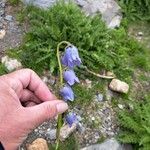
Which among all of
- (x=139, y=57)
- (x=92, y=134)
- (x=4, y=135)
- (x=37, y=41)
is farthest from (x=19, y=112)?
(x=139, y=57)

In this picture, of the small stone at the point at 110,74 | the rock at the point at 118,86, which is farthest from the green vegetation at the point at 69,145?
the small stone at the point at 110,74

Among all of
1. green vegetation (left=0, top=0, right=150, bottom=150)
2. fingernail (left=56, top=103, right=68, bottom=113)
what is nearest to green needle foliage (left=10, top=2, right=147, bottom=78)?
green vegetation (left=0, top=0, right=150, bottom=150)

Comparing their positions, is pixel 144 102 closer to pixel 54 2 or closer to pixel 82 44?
pixel 82 44

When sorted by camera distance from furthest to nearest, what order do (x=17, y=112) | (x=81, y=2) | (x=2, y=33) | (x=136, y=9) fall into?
(x=136, y=9) → (x=81, y=2) → (x=2, y=33) → (x=17, y=112)

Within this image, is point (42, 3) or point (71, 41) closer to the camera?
point (71, 41)

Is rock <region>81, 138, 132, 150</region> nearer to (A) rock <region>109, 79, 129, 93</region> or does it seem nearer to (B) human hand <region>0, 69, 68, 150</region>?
(A) rock <region>109, 79, 129, 93</region>

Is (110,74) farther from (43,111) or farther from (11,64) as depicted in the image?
(43,111)

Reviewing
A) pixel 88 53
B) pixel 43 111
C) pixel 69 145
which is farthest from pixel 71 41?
pixel 43 111
